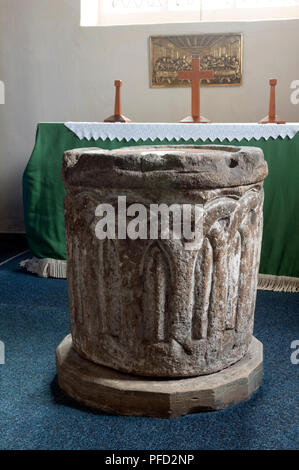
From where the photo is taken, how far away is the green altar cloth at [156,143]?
11.0ft

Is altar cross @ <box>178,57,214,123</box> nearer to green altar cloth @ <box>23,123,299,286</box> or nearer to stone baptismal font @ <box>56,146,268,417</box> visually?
green altar cloth @ <box>23,123,299,286</box>

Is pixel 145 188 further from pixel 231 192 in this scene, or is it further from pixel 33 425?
pixel 33 425

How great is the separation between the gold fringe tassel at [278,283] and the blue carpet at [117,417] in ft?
2.12

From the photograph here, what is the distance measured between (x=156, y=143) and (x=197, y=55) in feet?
5.12

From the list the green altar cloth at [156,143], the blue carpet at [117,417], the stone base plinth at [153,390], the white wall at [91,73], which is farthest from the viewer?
the white wall at [91,73]

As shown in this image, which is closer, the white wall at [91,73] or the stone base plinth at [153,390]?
the stone base plinth at [153,390]

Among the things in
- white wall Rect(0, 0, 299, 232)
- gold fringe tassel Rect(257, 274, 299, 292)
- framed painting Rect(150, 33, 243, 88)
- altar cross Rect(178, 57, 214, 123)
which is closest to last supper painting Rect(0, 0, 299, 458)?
gold fringe tassel Rect(257, 274, 299, 292)

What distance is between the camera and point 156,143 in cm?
354

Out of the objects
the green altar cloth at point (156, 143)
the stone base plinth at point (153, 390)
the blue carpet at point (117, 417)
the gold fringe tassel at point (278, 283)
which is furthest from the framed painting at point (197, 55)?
the stone base plinth at point (153, 390)

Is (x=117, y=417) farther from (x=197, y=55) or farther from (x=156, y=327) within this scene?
(x=197, y=55)

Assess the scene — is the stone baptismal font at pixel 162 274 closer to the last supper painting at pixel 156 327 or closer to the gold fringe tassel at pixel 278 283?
the last supper painting at pixel 156 327

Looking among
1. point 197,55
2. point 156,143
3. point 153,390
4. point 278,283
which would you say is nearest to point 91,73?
point 197,55

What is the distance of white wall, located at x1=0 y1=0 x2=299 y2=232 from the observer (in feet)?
15.0

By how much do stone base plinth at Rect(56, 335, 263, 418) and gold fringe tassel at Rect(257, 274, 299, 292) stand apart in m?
1.41
